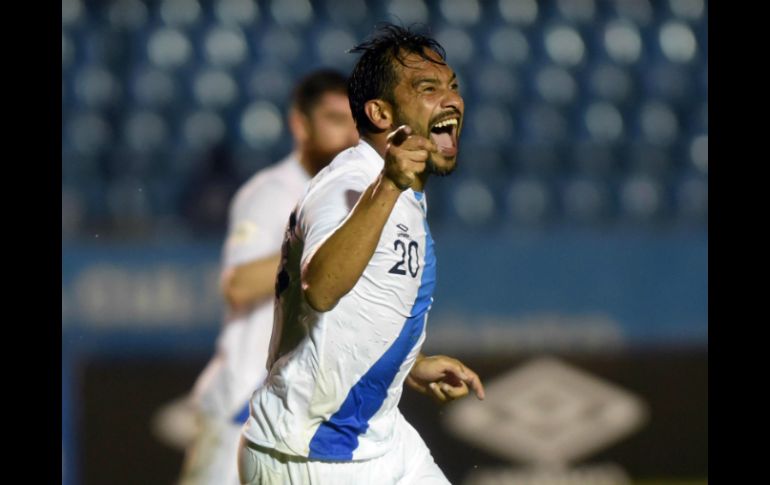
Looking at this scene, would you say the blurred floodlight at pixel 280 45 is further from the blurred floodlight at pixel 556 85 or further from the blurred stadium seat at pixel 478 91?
the blurred floodlight at pixel 556 85

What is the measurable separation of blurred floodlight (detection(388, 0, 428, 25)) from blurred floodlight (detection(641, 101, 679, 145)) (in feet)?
4.51

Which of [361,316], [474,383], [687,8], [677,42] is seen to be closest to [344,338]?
[361,316]

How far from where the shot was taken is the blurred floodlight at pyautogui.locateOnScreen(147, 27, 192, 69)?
23.1 feet

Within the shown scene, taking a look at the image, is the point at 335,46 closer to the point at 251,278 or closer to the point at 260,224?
the point at 260,224

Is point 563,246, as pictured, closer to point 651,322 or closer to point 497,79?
point 651,322

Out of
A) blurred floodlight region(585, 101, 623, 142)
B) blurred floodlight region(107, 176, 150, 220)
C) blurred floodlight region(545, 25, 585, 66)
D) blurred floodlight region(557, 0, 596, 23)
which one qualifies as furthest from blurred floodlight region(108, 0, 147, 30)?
blurred floodlight region(585, 101, 623, 142)

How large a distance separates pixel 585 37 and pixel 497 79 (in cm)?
63

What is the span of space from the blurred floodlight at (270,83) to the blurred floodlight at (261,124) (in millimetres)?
90

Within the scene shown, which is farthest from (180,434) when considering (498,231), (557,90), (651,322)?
(557,90)

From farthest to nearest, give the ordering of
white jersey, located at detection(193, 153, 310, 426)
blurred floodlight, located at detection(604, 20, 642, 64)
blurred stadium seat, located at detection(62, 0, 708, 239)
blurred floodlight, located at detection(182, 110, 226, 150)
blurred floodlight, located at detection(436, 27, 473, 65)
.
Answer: blurred floodlight, located at detection(604, 20, 642, 64)
blurred floodlight, located at detection(436, 27, 473, 65)
blurred stadium seat, located at detection(62, 0, 708, 239)
blurred floodlight, located at detection(182, 110, 226, 150)
white jersey, located at detection(193, 153, 310, 426)

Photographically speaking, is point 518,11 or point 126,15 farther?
point 518,11

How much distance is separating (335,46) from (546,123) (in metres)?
1.24

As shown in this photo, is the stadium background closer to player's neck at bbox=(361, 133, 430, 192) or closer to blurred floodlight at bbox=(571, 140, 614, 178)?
blurred floodlight at bbox=(571, 140, 614, 178)

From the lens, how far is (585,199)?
699 centimetres
